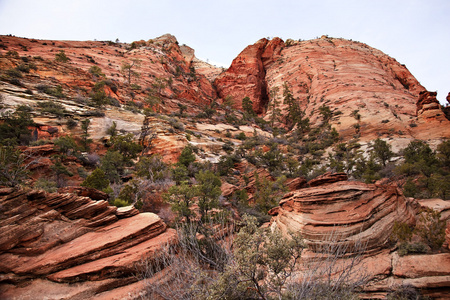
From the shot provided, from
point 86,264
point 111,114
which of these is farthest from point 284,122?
point 86,264

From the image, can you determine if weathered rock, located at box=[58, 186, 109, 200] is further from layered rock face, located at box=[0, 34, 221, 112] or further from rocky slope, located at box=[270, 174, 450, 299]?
layered rock face, located at box=[0, 34, 221, 112]

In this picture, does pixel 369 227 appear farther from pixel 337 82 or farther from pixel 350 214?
pixel 337 82

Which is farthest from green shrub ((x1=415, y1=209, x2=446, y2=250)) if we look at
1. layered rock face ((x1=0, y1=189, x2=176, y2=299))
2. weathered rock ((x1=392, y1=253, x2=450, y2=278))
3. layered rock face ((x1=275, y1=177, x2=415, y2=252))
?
layered rock face ((x1=0, y1=189, x2=176, y2=299))

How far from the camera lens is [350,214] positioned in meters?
7.68

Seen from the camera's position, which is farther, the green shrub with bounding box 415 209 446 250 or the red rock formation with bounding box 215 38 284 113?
the red rock formation with bounding box 215 38 284 113

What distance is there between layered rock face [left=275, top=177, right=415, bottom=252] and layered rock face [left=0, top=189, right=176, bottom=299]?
559cm

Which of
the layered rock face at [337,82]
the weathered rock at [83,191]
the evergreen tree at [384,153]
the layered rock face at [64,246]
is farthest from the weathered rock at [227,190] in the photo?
the layered rock face at [337,82]

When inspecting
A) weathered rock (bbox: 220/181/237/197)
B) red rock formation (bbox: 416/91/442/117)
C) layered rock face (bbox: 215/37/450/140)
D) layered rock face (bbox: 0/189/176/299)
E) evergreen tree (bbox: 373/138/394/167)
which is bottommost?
weathered rock (bbox: 220/181/237/197)

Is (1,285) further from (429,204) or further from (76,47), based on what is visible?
(76,47)

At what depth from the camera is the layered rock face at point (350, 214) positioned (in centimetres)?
719

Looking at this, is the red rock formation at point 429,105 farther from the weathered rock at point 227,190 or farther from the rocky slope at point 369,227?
the weathered rock at point 227,190

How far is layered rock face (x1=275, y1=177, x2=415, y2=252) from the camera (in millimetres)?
7191

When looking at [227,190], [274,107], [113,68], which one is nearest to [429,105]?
[274,107]

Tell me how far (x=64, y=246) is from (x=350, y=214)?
9.84 meters
